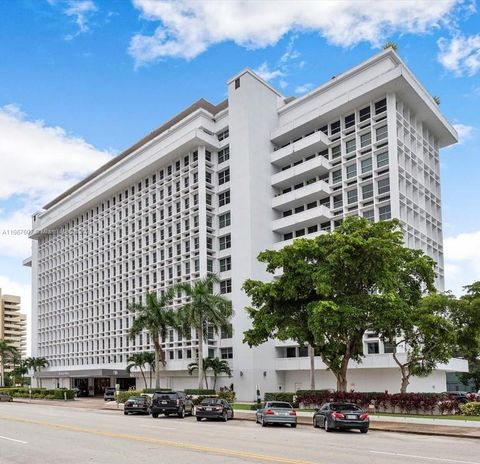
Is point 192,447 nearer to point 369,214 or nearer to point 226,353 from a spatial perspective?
point 369,214

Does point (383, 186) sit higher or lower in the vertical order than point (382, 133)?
lower

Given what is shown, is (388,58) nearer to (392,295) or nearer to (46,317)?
(392,295)

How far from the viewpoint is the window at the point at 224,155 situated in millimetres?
68688

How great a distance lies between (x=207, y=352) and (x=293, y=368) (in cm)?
1007

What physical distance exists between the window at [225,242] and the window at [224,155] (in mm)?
8772

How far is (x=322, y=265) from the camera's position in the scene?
1326 inches

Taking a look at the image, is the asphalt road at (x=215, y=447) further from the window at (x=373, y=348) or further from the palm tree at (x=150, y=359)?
the palm tree at (x=150, y=359)

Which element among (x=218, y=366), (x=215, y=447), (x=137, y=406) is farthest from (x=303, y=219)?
(x=215, y=447)

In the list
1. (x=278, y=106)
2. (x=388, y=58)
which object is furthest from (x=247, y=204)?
(x=388, y=58)

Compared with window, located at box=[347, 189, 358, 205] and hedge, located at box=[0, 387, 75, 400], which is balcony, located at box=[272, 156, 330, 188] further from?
hedge, located at box=[0, 387, 75, 400]

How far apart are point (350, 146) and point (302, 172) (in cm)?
533

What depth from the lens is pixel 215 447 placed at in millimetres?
17719

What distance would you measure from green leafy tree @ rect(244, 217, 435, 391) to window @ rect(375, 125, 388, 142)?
21754 millimetres

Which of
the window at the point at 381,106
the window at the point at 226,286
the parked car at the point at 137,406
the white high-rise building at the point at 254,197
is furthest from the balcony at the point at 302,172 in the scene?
the parked car at the point at 137,406
